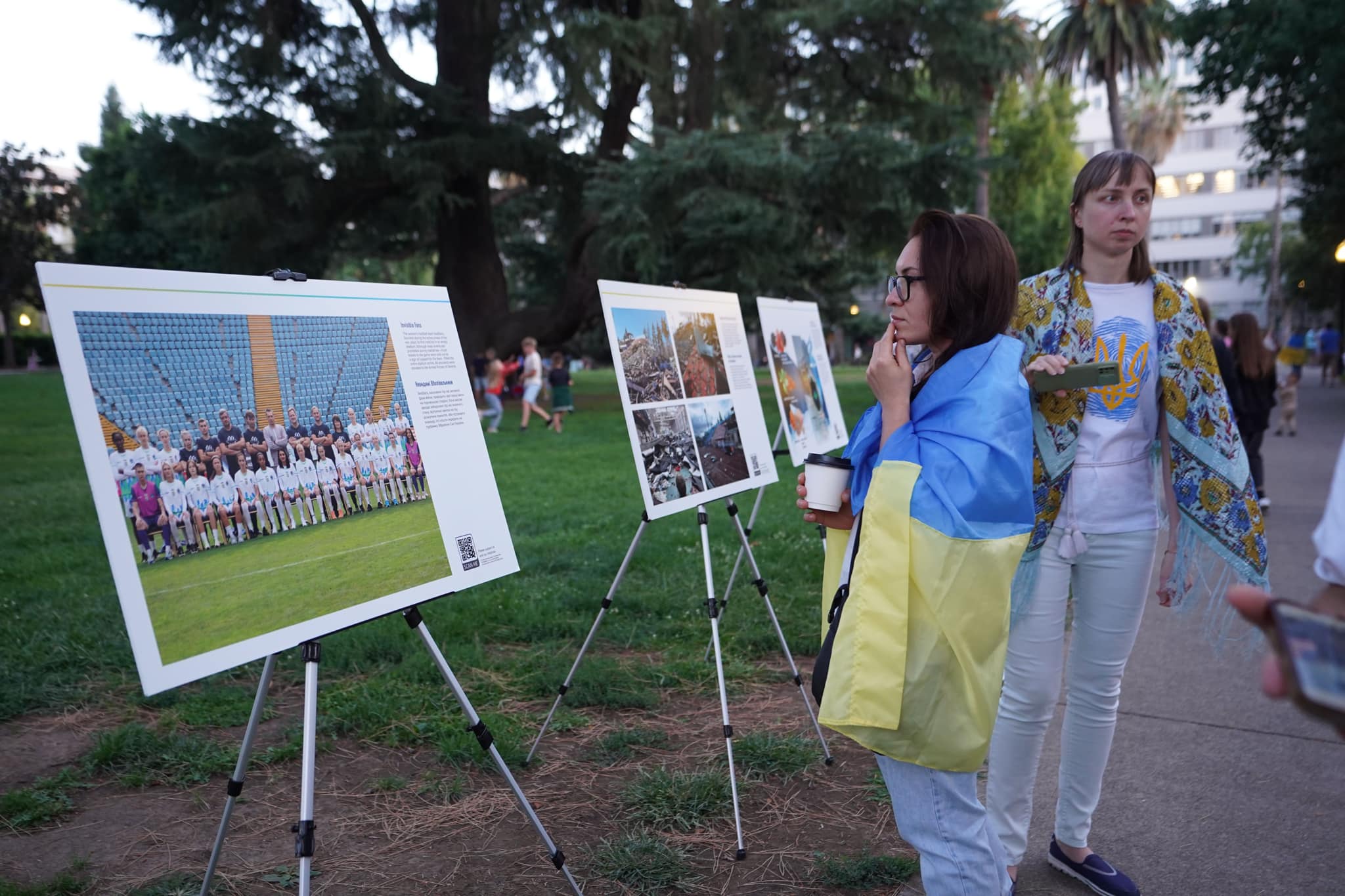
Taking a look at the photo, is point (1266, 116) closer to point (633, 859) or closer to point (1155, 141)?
point (633, 859)

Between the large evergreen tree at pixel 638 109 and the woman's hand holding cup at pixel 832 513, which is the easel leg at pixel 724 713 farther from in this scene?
the large evergreen tree at pixel 638 109

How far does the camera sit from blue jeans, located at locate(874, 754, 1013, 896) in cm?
212

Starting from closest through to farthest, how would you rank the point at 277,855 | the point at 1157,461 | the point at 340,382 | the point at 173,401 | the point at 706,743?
the point at 173,401 → the point at 340,382 → the point at 1157,461 → the point at 277,855 → the point at 706,743

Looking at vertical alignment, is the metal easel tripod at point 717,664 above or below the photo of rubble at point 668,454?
below

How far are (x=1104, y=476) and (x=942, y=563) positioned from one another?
1082 millimetres

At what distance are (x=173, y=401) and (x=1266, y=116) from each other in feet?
76.9

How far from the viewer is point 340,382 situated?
8.96 feet

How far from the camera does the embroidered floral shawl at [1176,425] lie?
2.88 meters

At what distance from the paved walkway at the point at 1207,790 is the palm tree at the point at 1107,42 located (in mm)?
33446

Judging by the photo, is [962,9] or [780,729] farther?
[962,9]

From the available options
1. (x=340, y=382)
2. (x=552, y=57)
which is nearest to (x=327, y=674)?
(x=340, y=382)

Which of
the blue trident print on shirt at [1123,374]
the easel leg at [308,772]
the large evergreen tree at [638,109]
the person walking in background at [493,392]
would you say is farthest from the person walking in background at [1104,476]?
the person walking in background at [493,392]

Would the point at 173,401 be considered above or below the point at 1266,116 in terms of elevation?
below

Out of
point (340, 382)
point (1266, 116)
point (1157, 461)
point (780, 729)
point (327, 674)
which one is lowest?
point (780, 729)
